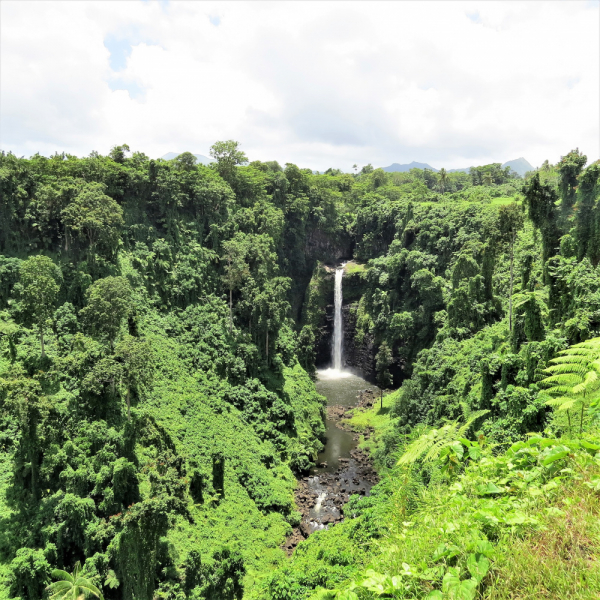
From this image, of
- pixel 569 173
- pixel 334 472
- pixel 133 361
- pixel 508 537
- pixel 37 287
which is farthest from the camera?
pixel 334 472

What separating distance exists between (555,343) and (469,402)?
23.0 ft

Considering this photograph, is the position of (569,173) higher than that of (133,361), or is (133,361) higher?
(569,173)

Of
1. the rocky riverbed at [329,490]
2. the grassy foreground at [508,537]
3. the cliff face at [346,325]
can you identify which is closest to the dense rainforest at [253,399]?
the grassy foreground at [508,537]

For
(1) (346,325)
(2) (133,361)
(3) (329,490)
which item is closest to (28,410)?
(2) (133,361)

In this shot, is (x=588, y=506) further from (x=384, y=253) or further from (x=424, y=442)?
(x=384, y=253)

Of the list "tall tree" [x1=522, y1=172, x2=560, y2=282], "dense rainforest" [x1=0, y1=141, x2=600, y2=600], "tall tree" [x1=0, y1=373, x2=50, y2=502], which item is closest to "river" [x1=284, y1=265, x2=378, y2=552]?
"dense rainforest" [x1=0, y1=141, x2=600, y2=600]

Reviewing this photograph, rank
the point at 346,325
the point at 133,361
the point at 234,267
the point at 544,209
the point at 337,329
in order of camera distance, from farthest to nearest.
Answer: the point at 346,325
the point at 337,329
the point at 234,267
the point at 544,209
the point at 133,361

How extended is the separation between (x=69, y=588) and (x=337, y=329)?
4315cm

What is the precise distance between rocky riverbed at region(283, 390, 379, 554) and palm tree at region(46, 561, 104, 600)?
1199cm

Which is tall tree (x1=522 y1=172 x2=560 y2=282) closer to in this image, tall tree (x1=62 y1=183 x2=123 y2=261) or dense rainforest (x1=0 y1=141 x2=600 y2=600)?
dense rainforest (x1=0 y1=141 x2=600 y2=600)

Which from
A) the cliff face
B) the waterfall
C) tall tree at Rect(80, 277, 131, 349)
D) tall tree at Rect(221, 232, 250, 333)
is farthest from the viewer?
the waterfall

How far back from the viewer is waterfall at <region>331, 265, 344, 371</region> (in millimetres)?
54375

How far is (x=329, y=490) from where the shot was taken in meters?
30.4

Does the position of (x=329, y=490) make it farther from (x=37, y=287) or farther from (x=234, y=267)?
(x=37, y=287)
